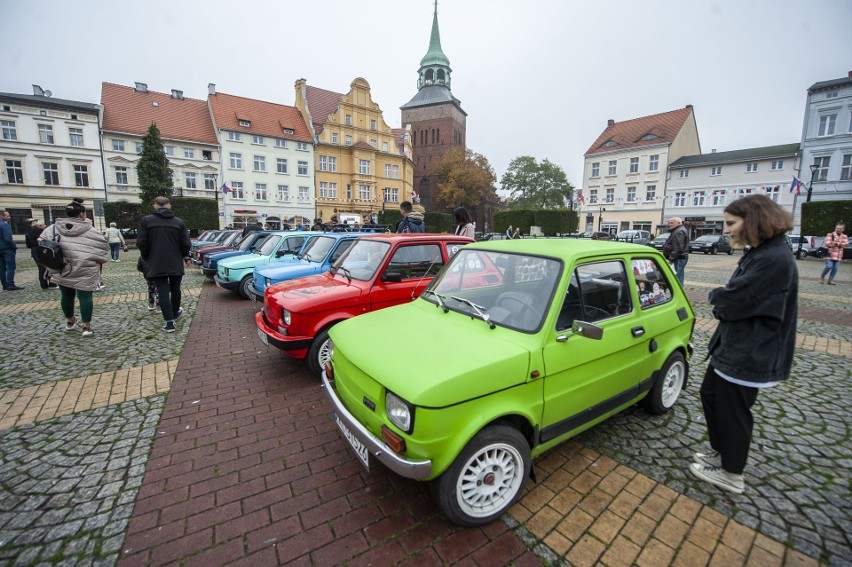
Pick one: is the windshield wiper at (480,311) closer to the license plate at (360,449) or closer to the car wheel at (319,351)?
the license plate at (360,449)

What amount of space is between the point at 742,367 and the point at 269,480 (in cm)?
349

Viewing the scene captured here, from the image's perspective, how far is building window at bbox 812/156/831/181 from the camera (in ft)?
115

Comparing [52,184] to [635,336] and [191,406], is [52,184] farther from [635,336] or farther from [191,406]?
[635,336]

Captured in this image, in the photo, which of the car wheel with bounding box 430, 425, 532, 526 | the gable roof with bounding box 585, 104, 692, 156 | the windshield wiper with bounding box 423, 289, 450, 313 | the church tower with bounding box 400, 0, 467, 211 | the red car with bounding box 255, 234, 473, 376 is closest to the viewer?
the car wheel with bounding box 430, 425, 532, 526

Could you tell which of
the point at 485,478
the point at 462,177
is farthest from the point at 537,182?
the point at 485,478

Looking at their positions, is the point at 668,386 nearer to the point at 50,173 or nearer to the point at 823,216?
the point at 823,216

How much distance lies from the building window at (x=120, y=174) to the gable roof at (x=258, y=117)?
33.3 ft

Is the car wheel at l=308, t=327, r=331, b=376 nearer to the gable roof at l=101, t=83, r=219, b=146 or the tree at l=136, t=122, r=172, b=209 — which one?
the tree at l=136, t=122, r=172, b=209

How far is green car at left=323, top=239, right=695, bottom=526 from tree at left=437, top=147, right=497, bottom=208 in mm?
53269

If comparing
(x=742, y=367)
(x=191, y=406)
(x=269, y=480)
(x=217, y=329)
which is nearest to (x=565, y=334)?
(x=742, y=367)

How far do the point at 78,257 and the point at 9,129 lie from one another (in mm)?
45328

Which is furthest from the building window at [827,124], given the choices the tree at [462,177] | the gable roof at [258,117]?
the gable roof at [258,117]

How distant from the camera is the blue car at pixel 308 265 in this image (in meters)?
6.72

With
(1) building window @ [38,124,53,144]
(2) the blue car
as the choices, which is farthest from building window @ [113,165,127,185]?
(2) the blue car
